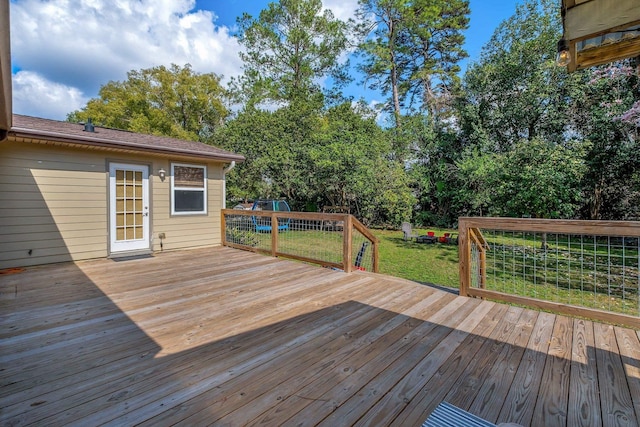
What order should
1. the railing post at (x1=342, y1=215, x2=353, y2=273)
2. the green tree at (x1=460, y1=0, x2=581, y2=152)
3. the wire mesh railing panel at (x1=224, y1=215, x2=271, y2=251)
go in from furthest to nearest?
the green tree at (x1=460, y1=0, x2=581, y2=152) < the wire mesh railing panel at (x1=224, y1=215, x2=271, y2=251) < the railing post at (x1=342, y1=215, x2=353, y2=273)

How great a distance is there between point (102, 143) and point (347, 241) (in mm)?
4477

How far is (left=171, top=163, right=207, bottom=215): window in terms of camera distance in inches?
258

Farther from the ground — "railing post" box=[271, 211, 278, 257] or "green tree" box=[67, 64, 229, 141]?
"green tree" box=[67, 64, 229, 141]

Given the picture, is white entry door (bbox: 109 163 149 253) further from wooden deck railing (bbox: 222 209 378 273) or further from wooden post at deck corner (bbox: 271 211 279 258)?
wooden post at deck corner (bbox: 271 211 279 258)

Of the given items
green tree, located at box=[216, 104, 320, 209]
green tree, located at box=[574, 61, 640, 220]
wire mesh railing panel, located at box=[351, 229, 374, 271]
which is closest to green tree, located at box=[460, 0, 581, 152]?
green tree, located at box=[574, 61, 640, 220]

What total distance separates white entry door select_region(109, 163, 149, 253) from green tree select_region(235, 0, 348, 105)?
12.2 meters

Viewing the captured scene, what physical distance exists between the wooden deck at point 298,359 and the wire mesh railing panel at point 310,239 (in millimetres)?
1341

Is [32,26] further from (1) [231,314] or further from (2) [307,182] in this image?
(1) [231,314]

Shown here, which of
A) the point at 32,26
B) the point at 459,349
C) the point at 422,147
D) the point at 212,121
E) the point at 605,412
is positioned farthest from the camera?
the point at 212,121

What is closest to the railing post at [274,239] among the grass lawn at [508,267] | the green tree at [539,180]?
the grass lawn at [508,267]

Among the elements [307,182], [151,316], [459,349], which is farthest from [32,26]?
[459,349]

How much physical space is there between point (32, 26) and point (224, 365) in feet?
52.9

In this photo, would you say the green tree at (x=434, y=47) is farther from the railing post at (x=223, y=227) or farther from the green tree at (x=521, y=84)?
the railing post at (x=223, y=227)

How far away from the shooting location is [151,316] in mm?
2900
